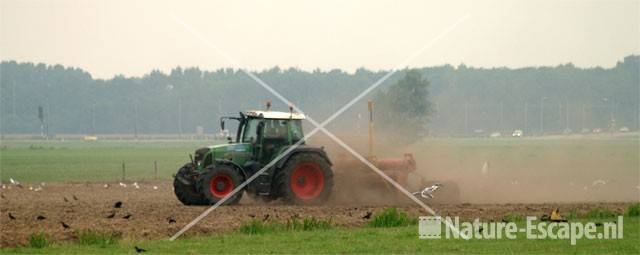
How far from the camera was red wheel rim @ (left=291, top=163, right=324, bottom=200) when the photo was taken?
117 ft

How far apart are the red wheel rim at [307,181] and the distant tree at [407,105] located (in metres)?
27.6

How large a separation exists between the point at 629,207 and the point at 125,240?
568 inches

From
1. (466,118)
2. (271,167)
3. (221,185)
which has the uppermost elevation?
(466,118)

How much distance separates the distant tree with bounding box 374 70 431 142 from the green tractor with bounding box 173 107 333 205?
27552 millimetres

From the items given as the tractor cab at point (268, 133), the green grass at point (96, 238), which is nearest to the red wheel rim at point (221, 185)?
the tractor cab at point (268, 133)

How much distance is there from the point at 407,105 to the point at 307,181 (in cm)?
4656

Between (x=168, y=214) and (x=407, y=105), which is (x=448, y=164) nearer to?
(x=168, y=214)

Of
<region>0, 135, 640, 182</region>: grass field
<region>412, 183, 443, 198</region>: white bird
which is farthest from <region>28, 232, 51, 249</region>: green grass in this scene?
<region>0, 135, 640, 182</region>: grass field

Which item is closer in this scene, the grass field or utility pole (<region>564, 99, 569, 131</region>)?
the grass field

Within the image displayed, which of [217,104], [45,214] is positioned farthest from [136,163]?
[217,104]

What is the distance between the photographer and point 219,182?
34.9 metres

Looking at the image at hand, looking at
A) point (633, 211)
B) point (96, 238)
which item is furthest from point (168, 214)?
point (633, 211)

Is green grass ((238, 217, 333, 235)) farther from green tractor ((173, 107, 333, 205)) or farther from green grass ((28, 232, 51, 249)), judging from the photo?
green tractor ((173, 107, 333, 205))

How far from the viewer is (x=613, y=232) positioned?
90.0ft
